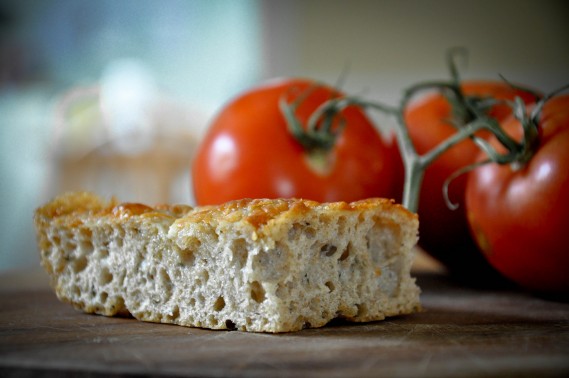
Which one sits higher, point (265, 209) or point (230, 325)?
point (265, 209)

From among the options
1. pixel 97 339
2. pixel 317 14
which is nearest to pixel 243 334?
pixel 97 339

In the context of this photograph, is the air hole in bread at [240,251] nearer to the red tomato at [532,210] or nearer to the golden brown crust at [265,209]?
the golden brown crust at [265,209]

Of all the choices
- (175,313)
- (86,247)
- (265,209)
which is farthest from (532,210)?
(86,247)

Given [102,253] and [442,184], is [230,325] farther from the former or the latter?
[442,184]

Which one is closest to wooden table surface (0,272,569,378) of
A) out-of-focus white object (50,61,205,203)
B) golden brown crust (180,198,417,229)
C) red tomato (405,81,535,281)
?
golden brown crust (180,198,417,229)

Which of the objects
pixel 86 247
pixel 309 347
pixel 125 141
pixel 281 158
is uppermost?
pixel 125 141

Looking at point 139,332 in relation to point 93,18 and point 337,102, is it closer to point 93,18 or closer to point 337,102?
point 337,102

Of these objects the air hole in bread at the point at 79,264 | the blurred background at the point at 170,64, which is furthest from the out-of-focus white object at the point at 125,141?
the air hole in bread at the point at 79,264

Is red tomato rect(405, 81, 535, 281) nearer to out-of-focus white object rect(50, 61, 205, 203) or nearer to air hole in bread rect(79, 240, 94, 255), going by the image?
air hole in bread rect(79, 240, 94, 255)
